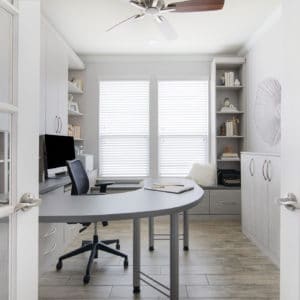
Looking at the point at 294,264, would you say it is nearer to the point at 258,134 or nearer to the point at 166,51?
the point at 258,134

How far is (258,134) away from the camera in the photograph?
433cm

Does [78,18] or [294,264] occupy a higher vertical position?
[78,18]

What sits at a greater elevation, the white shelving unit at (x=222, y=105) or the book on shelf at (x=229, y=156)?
the white shelving unit at (x=222, y=105)

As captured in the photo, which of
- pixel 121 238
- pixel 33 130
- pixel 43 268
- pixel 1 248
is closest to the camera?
pixel 1 248

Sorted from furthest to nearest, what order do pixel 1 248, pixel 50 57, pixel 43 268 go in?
pixel 50 57 < pixel 43 268 < pixel 1 248

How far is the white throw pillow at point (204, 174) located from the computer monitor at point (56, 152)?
198cm

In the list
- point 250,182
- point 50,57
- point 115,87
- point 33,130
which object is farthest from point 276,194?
point 115,87

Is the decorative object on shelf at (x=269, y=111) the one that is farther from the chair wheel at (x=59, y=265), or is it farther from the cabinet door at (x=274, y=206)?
the chair wheel at (x=59, y=265)

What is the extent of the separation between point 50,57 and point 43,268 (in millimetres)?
2321

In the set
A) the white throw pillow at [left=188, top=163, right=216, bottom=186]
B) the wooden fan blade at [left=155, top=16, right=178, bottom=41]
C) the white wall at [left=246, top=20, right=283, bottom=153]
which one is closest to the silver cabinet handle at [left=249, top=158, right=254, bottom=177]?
the white wall at [left=246, top=20, right=283, bottom=153]

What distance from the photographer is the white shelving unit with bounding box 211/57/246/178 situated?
4934mm

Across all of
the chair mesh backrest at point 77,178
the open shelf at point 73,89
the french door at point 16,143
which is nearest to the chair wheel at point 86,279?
the chair mesh backrest at point 77,178

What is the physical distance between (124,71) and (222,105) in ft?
5.96

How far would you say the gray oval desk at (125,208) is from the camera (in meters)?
1.63
